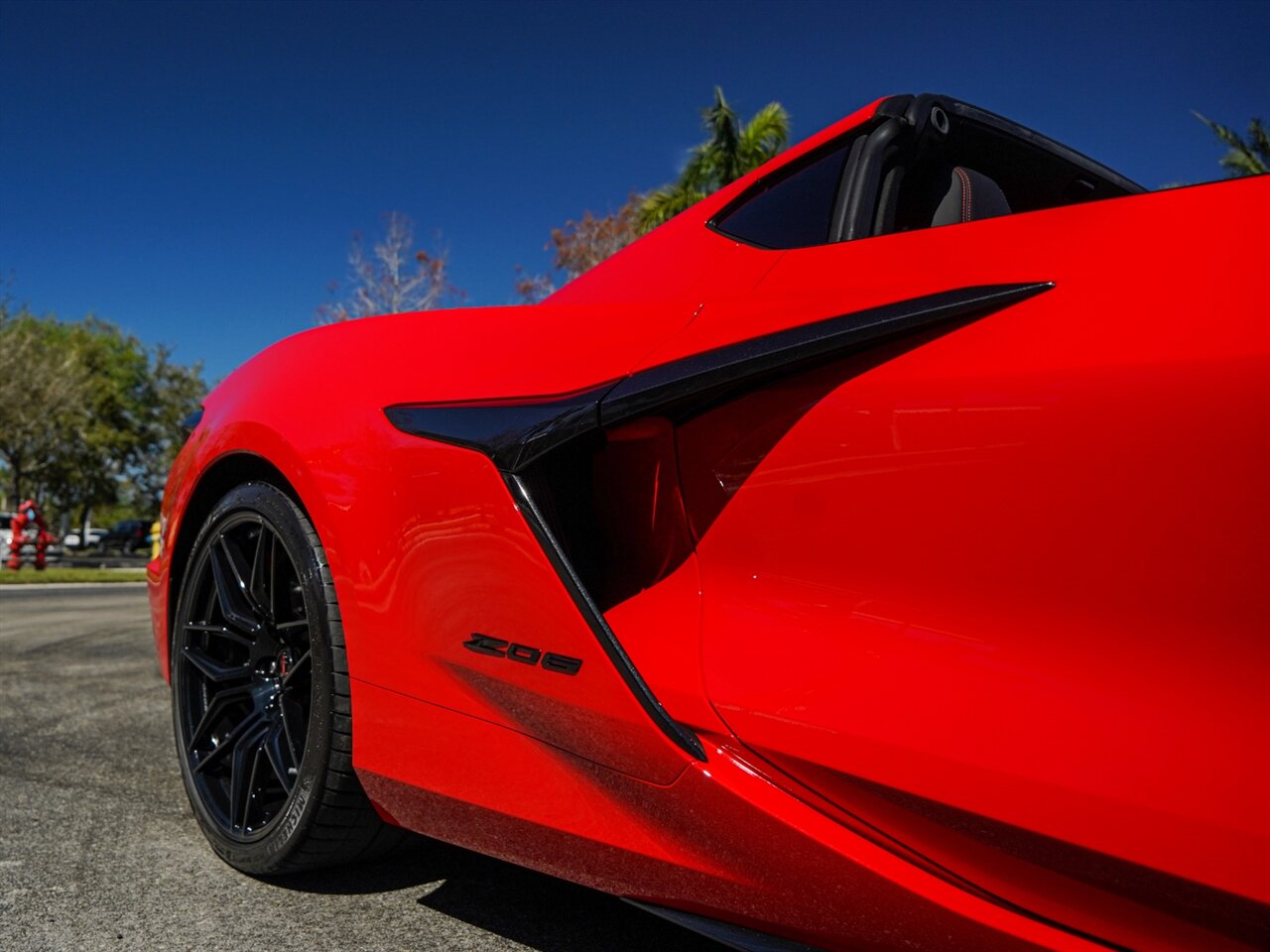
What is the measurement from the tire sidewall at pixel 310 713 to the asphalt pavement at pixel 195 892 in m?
0.07

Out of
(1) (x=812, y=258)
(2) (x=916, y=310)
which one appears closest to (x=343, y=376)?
(1) (x=812, y=258)

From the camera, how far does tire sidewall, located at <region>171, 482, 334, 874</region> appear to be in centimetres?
178

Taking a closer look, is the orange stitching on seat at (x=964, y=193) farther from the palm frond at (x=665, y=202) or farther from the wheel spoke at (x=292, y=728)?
the palm frond at (x=665, y=202)

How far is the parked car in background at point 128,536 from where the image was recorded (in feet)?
139

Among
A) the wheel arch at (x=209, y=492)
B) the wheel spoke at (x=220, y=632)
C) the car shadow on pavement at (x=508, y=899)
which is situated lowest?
the car shadow on pavement at (x=508, y=899)

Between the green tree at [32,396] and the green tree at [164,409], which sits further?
the green tree at [164,409]

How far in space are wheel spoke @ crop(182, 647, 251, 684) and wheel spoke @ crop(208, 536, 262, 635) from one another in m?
0.09

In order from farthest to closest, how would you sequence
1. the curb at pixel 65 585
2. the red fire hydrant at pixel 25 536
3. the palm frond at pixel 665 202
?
the red fire hydrant at pixel 25 536 < the palm frond at pixel 665 202 < the curb at pixel 65 585

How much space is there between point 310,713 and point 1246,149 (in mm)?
1716

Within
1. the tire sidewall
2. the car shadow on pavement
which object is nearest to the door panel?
the car shadow on pavement

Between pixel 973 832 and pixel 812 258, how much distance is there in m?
0.76

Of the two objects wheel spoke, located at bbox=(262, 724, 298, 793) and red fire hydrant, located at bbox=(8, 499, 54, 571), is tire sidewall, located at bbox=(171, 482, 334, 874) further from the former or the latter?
red fire hydrant, located at bbox=(8, 499, 54, 571)

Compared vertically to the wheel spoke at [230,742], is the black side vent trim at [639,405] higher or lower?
higher

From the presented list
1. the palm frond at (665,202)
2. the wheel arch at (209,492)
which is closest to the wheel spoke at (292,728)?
the wheel arch at (209,492)
